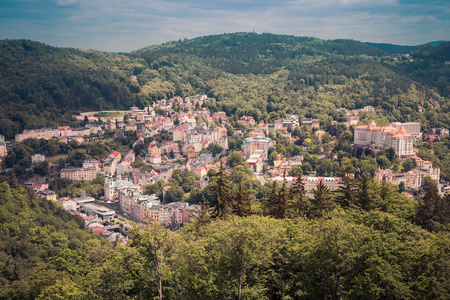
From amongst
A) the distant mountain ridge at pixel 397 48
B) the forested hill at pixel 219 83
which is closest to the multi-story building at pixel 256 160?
the forested hill at pixel 219 83

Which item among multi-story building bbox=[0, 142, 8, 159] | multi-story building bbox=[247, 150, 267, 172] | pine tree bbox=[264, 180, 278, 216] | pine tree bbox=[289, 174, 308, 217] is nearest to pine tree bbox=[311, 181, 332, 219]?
pine tree bbox=[289, 174, 308, 217]

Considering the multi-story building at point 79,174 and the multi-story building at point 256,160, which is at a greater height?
the multi-story building at point 256,160

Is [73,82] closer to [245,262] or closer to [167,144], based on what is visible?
[167,144]

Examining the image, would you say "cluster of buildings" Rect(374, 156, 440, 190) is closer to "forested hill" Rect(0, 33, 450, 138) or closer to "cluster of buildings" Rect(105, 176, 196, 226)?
"cluster of buildings" Rect(105, 176, 196, 226)

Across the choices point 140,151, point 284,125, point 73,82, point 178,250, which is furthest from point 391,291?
point 73,82

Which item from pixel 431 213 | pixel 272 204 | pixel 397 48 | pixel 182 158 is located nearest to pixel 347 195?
pixel 272 204

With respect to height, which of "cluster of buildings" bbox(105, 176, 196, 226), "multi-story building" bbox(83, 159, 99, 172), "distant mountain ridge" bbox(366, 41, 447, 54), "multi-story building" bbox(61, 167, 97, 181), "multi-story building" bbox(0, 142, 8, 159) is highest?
"distant mountain ridge" bbox(366, 41, 447, 54)

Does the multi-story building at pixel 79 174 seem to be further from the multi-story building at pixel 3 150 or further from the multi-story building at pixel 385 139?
the multi-story building at pixel 385 139
